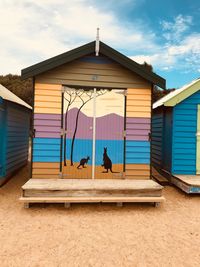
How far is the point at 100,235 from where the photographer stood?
13.0ft

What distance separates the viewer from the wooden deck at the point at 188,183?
19.7ft

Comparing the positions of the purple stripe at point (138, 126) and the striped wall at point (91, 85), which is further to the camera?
the purple stripe at point (138, 126)

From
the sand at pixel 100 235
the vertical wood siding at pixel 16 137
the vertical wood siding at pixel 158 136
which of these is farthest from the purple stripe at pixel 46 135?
the vertical wood siding at pixel 158 136

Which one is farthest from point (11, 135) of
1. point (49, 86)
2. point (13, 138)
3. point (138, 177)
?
point (138, 177)

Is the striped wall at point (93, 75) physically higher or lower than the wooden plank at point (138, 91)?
higher

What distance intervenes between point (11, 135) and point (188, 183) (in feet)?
19.5

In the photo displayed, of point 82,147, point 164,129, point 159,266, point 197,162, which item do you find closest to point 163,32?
point 164,129

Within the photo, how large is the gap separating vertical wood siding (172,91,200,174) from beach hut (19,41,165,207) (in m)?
1.41

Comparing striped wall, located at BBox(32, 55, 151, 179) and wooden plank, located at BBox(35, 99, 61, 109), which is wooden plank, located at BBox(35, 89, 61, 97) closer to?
striped wall, located at BBox(32, 55, 151, 179)

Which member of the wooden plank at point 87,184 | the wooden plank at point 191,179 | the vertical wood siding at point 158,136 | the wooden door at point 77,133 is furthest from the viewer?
the vertical wood siding at point 158,136

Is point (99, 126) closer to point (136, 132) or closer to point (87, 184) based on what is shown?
point (136, 132)

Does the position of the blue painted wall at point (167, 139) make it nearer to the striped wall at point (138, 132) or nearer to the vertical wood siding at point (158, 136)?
the vertical wood siding at point (158, 136)

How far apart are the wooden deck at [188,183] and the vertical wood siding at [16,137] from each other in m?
5.55

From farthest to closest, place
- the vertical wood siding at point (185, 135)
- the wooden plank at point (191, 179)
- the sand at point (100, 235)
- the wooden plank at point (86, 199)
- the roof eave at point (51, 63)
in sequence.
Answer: the vertical wood siding at point (185, 135)
the wooden plank at point (191, 179)
the roof eave at point (51, 63)
the wooden plank at point (86, 199)
the sand at point (100, 235)
